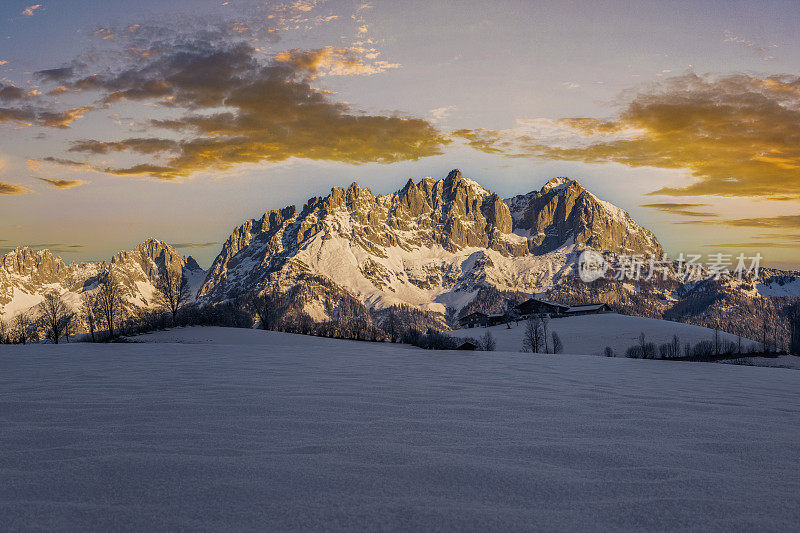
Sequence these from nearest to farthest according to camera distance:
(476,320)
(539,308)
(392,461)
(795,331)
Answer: (392,461)
(795,331)
(539,308)
(476,320)

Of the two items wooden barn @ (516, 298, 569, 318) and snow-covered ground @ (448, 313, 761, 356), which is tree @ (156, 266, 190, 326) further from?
wooden barn @ (516, 298, 569, 318)

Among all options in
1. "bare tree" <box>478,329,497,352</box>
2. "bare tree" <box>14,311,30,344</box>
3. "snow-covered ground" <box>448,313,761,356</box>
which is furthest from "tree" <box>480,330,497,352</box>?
"bare tree" <box>14,311,30,344</box>

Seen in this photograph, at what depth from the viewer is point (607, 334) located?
92.9 m

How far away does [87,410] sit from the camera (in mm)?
7820

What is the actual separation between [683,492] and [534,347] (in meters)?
71.6

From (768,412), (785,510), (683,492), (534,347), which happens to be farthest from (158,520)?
(534,347)

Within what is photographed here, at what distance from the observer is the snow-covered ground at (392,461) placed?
152 inches

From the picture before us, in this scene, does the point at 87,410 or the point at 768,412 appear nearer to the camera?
the point at 87,410

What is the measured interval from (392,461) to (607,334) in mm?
96289

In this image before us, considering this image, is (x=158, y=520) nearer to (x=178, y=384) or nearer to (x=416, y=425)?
(x=416, y=425)

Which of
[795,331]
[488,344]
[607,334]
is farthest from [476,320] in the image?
[488,344]

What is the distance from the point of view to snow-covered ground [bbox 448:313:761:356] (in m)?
82.4

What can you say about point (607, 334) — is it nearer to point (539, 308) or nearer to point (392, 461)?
point (539, 308)

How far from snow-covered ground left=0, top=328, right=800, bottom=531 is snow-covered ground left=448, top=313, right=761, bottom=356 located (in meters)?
72.5
